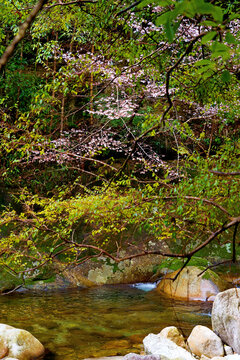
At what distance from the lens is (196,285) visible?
26.4 feet

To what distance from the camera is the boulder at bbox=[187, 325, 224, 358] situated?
491cm

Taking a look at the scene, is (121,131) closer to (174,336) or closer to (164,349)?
(174,336)

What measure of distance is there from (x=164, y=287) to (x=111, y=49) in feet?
20.1

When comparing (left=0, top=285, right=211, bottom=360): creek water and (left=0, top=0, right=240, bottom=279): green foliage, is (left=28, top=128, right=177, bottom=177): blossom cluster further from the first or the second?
(left=0, top=285, right=211, bottom=360): creek water

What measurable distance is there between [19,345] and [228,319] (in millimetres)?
3138

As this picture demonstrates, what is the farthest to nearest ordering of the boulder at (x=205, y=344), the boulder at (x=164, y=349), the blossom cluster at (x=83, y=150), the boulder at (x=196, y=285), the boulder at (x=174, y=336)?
the blossom cluster at (x=83, y=150) → the boulder at (x=196, y=285) → the boulder at (x=174, y=336) → the boulder at (x=205, y=344) → the boulder at (x=164, y=349)

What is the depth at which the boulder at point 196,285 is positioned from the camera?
7.88 metres

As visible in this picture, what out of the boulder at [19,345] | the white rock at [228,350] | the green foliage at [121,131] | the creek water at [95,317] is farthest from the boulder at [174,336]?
the boulder at [19,345]

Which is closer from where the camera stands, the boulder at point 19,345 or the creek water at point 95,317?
the boulder at point 19,345

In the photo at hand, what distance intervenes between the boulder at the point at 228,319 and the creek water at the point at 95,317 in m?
0.78

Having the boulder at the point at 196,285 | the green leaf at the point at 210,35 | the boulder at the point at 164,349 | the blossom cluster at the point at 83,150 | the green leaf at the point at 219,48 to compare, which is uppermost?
the green leaf at the point at 210,35

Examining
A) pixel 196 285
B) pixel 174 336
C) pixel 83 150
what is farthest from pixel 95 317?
pixel 83 150

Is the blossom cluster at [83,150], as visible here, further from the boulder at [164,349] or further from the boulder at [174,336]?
the boulder at [164,349]

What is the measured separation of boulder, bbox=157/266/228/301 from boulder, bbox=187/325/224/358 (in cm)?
268
